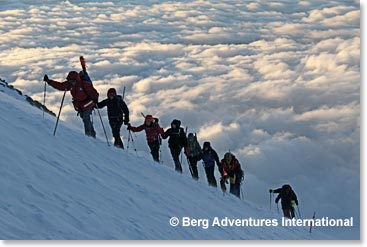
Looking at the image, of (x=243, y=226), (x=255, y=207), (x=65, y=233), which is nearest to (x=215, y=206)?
(x=243, y=226)

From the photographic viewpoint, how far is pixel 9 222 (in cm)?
966

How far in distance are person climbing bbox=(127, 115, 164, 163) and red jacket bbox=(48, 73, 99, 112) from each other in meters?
1.93

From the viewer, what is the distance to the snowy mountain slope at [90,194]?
1043 cm

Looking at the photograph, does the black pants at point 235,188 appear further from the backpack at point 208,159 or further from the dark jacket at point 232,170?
the backpack at point 208,159

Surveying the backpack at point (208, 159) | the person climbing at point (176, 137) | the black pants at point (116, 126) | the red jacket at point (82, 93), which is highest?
the red jacket at point (82, 93)

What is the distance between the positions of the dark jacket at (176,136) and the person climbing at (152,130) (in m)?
0.26

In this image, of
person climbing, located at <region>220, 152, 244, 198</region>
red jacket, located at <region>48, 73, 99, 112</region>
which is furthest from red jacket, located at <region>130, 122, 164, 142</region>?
person climbing, located at <region>220, 152, 244, 198</region>

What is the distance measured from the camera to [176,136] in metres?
19.3

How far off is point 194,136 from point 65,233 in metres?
9.89

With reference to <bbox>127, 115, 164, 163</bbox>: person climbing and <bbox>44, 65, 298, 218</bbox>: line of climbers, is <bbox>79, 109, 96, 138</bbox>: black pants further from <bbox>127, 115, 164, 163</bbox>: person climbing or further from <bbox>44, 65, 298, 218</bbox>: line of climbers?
<bbox>127, 115, 164, 163</bbox>: person climbing

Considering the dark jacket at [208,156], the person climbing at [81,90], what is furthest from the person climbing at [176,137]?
the person climbing at [81,90]

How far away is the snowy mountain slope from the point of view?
10.4 m

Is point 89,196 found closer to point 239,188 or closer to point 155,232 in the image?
point 155,232

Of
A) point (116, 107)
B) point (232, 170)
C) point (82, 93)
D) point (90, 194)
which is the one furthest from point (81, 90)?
point (232, 170)
